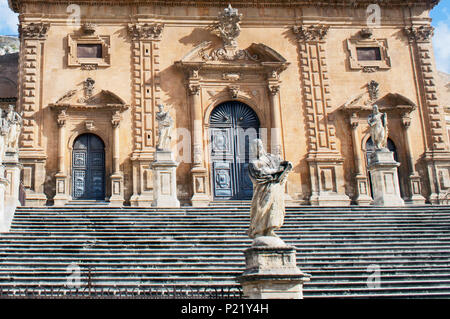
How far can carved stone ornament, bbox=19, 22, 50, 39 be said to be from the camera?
2325 cm

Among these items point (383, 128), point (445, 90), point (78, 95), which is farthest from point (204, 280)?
point (445, 90)

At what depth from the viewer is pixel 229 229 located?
15.4 m

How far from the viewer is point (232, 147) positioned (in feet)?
76.7

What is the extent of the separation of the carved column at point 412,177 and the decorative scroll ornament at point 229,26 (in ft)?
24.4

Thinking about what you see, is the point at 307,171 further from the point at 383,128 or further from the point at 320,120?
the point at 383,128

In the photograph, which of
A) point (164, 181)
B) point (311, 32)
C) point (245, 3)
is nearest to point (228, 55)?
point (245, 3)

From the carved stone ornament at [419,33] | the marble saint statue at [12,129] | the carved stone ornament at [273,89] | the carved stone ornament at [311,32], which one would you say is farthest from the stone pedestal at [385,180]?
the marble saint statue at [12,129]

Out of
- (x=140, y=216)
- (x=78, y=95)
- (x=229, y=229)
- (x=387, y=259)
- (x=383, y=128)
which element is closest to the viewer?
(x=387, y=259)

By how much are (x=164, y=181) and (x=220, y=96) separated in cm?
600

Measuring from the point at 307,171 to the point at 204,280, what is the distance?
11496 millimetres

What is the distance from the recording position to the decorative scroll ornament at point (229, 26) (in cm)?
2397

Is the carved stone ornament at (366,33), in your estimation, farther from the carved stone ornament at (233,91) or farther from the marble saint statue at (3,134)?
the marble saint statue at (3,134)

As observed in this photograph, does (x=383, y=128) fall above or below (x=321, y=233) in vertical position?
above
